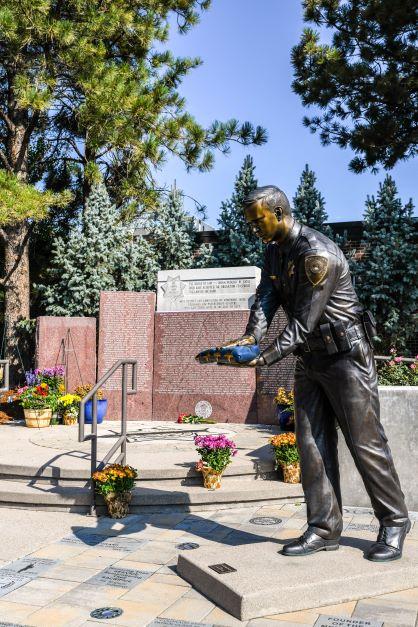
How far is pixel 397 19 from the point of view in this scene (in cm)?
1211

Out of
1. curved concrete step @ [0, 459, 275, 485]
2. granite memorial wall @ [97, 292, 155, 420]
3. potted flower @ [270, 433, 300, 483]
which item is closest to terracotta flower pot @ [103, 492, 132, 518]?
curved concrete step @ [0, 459, 275, 485]

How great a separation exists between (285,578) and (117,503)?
7.95 ft

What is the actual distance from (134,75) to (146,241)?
12.1 ft

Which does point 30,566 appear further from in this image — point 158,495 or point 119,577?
point 158,495

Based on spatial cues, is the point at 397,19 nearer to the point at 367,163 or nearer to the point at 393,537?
the point at 367,163

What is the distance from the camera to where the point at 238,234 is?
15.0m

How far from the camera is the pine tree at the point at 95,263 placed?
13.7 m

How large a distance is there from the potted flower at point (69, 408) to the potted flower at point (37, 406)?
8.7 inches

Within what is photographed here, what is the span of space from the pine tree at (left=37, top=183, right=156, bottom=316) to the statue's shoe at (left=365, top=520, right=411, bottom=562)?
10.5 m

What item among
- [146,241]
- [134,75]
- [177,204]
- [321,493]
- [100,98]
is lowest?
[321,493]

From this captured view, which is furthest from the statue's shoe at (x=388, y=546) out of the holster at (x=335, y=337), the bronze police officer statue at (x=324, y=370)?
the holster at (x=335, y=337)

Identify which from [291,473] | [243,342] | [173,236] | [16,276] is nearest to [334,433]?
[243,342]

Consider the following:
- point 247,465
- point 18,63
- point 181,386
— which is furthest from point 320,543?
point 18,63

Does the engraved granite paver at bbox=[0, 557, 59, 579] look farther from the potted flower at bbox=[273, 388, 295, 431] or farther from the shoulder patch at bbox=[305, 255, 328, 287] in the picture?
the potted flower at bbox=[273, 388, 295, 431]
